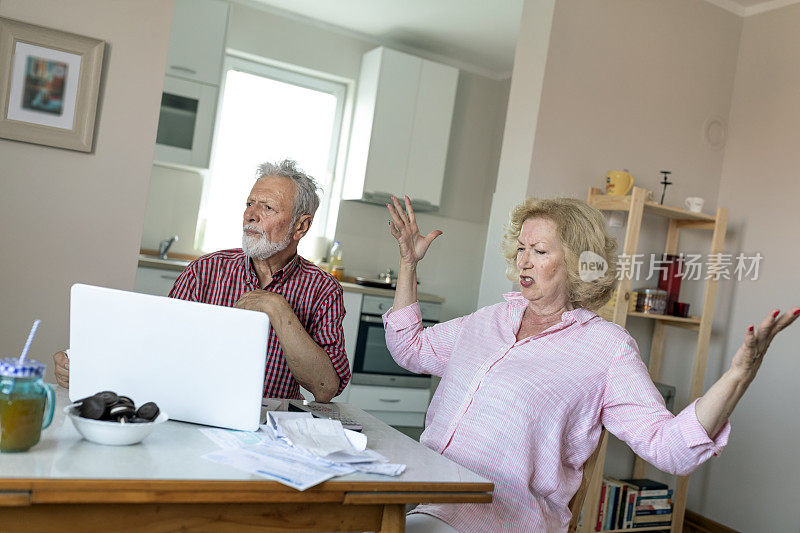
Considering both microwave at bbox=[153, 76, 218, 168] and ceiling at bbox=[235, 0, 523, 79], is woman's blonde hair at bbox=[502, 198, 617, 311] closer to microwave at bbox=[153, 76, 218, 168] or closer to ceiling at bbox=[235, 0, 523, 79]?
ceiling at bbox=[235, 0, 523, 79]

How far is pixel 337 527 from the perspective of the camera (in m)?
1.27

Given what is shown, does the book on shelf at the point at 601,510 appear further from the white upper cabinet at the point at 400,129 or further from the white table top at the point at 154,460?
the white upper cabinet at the point at 400,129

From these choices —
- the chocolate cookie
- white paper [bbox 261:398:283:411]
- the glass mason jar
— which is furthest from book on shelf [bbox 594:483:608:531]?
the glass mason jar

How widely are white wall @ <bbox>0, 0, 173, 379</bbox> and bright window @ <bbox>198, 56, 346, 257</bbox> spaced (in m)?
Result: 2.27

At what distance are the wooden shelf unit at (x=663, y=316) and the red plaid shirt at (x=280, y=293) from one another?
70.4 inches

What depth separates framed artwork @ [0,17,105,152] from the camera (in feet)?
8.99

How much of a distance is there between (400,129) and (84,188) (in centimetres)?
281

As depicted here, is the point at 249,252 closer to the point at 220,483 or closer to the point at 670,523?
the point at 220,483

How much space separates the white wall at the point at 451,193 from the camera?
215 inches

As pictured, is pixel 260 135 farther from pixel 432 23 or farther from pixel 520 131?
pixel 520 131

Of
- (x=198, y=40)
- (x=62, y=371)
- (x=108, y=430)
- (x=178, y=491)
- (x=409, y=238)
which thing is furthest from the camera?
(x=198, y=40)

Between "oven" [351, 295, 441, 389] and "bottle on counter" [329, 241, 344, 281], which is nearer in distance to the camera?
"oven" [351, 295, 441, 389]

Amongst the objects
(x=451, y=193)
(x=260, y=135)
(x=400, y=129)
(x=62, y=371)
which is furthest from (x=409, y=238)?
(x=451, y=193)

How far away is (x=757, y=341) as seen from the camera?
146 cm
